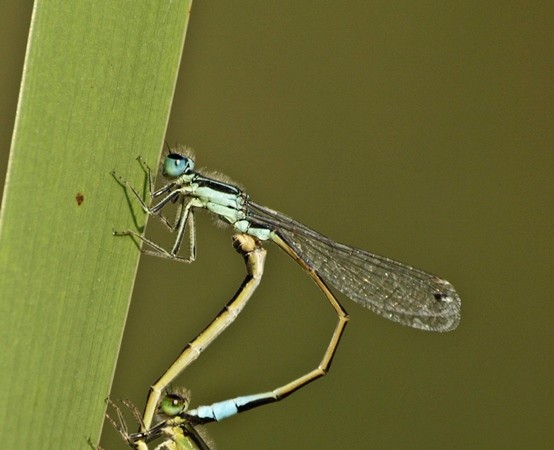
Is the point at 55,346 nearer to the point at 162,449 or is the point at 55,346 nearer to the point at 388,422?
the point at 162,449

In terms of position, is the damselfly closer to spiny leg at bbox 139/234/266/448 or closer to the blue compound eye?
spiny leg at bbox 139/234/266/448

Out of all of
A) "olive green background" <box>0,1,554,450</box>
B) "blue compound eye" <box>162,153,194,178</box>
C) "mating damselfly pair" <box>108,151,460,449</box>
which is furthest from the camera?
"olive green background" <box>0,1,554,450</box>

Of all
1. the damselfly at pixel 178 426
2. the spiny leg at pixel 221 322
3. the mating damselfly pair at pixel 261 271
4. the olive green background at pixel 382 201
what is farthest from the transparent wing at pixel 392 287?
the damselfly at pixel 178 426

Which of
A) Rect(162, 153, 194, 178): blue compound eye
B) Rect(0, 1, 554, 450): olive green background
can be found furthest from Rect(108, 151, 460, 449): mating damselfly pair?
Rect(0, 1, 554, 450): olive green background

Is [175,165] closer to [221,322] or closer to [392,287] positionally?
[221,322]

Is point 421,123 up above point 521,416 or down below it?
above

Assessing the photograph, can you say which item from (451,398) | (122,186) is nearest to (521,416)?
(451,398)
